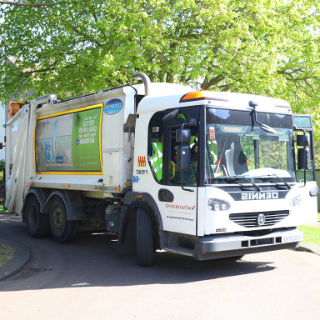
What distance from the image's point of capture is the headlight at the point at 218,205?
635 centimetres

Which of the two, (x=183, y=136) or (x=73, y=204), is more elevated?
(x=183, y=136)

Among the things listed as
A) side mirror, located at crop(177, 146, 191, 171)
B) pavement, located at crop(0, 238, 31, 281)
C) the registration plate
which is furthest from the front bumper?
pavement, located at crop(0, 238, 31, 281)

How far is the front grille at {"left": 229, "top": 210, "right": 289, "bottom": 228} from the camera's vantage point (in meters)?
6.54

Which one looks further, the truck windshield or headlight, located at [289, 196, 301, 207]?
headlight, located at [289, 196, 301, 207]

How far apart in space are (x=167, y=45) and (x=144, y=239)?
8.01m

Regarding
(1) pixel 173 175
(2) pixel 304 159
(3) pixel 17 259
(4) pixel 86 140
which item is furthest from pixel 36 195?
(2) pixel 304 159

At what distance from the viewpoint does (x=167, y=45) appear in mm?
13664

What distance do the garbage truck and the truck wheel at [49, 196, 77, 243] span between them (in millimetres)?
866

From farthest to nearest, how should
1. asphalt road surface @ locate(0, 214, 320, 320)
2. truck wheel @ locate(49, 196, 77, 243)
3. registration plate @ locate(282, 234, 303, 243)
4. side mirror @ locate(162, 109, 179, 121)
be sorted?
truck wheel @ locate(49, 196, 77, 243)
registration plate @ locate(282, 234, 303, 243)
side mirror @ locate(162, 109, 179, 121)
asphalt road surface @ locate(0, 214, 320, 320)

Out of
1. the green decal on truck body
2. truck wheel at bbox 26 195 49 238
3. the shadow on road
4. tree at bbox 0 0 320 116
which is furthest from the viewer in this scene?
tree at bbox 0 0 320 116

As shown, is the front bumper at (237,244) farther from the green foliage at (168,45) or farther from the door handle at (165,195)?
the green foliage at (168,45)

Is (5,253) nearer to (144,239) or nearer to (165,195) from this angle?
(144,239)

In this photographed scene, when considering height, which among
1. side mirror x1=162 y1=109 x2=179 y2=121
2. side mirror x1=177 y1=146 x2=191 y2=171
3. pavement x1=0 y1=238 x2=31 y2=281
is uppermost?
side mirror x1=162 y1=109 x2=179 y2=121

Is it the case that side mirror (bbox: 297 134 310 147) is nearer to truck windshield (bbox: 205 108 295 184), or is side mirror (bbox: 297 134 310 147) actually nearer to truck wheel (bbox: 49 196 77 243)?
truck windshield (bbox: 205 108 295 184)
